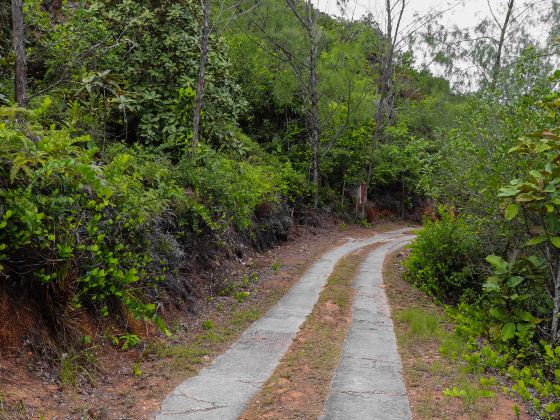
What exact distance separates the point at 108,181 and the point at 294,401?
3680 millimetres

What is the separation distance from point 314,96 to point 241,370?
16.2 meters

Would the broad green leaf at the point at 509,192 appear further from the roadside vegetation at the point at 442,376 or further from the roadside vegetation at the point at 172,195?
the roadside vegetation at the point at 442,376

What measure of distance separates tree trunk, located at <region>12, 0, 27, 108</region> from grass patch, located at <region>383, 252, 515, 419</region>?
6536 mm

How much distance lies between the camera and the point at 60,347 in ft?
15.8

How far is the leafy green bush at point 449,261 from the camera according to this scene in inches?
389

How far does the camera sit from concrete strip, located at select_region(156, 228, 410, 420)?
452 centimetres

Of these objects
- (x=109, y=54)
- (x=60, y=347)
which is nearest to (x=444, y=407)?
(x=60, y=347)

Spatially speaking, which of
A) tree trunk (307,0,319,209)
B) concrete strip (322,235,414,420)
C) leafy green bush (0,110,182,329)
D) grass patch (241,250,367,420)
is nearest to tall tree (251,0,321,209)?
tree trunk (307,0,319,209)

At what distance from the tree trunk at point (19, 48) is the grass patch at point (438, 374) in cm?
654

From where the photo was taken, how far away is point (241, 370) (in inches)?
220

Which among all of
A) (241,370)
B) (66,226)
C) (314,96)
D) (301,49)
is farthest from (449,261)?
(301,49)

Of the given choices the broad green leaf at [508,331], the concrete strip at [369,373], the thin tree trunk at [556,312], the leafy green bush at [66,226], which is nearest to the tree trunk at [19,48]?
the leafy green bush at [66,226]

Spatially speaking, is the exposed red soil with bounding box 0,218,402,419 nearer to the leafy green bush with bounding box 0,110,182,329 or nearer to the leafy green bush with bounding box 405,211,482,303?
the leafy green bush with bounding box 0,110,182,329

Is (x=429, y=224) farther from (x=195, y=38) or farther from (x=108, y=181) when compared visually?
(x=108, y=181)
